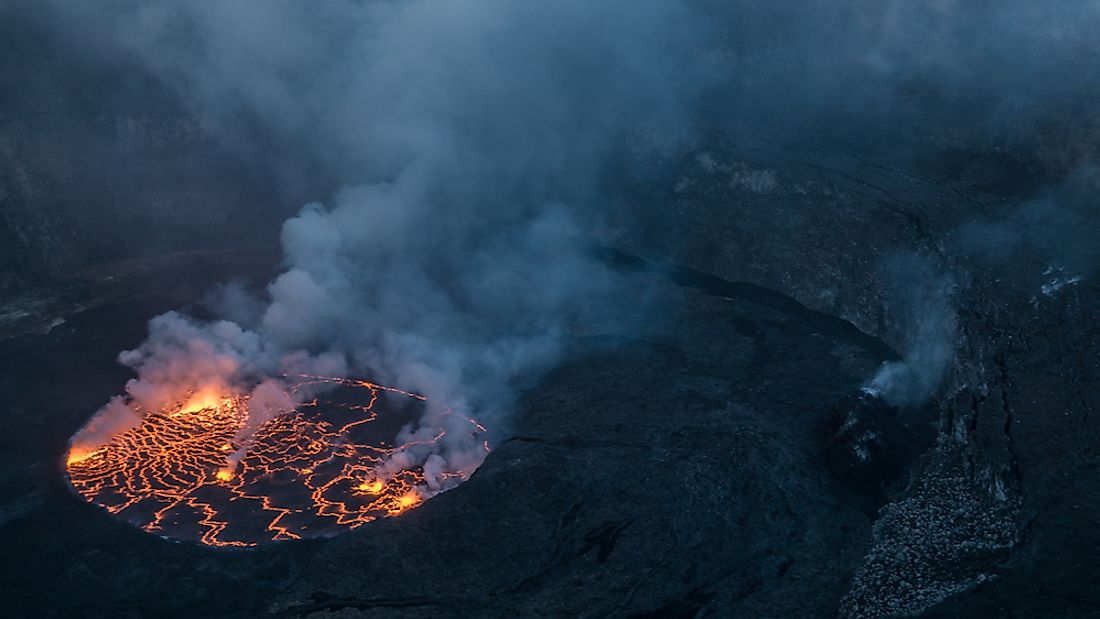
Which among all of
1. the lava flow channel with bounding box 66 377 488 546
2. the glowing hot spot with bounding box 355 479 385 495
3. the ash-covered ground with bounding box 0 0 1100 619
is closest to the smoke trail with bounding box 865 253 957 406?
the ash-covered ground with bounding box 0 0 1100 619

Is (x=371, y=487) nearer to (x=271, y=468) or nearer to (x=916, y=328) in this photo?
(x=271, y=468)

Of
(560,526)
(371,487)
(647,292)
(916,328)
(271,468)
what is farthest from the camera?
(647,292)

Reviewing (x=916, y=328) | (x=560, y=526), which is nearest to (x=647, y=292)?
(x=916, y=328)

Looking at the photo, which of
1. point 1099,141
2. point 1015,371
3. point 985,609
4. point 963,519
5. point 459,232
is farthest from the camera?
point 459,232

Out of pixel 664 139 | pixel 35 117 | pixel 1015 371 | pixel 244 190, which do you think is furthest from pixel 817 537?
pixel 35 117

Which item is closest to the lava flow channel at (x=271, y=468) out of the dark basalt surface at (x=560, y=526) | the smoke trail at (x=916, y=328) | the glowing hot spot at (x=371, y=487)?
the glowing hot spot at (x=371, y=487)

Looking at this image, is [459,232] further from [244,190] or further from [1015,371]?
[1015,371]
